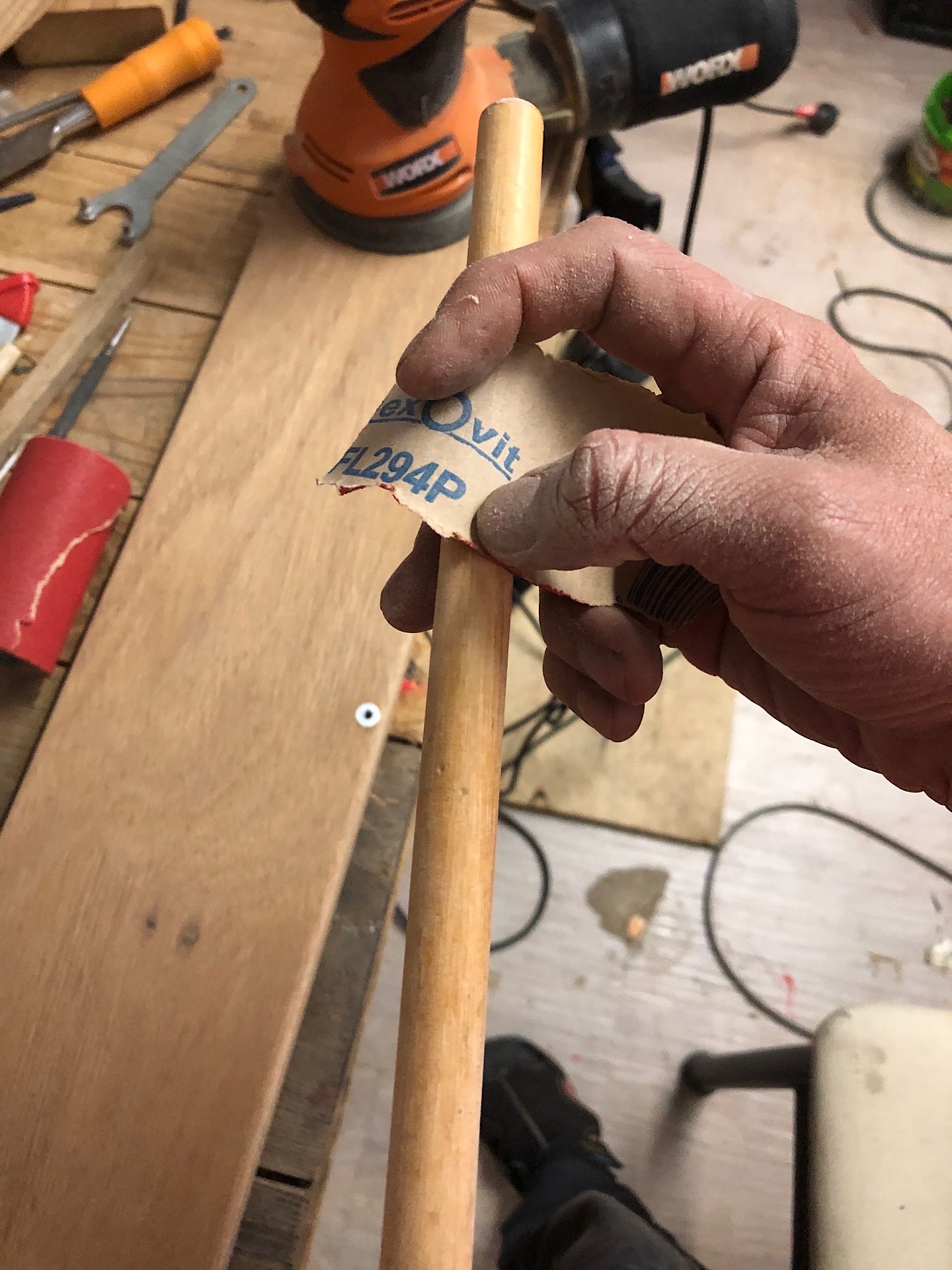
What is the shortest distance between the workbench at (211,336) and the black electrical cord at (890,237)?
1025 mm

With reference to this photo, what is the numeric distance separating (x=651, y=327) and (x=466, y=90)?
378mm

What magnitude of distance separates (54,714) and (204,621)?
132 mm

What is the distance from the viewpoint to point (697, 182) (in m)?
1.37

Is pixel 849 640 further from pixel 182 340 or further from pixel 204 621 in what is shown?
pixel 182 340

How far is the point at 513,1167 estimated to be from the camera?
3.68ft

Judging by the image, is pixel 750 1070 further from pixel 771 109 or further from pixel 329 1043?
pixel 771 109

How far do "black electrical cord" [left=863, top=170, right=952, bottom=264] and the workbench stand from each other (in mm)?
1025

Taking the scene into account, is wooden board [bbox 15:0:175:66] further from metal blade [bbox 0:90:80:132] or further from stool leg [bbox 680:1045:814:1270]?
stool leg [bbox 680:1045:814:1270]

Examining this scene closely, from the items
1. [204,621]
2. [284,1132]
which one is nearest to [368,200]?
[204,621]

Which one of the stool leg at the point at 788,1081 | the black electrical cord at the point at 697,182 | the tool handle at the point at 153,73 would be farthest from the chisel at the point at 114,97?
the stool leg at the point at 788,1081

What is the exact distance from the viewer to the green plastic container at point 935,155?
4.95 ft

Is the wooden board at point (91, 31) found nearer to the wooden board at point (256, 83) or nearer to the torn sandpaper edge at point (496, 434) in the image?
the wooden board at point (256, 83)

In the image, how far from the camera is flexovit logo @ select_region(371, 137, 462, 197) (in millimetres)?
756

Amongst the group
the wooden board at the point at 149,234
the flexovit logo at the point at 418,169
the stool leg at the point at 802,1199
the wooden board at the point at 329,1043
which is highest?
the wooden board at the point at 149,234
